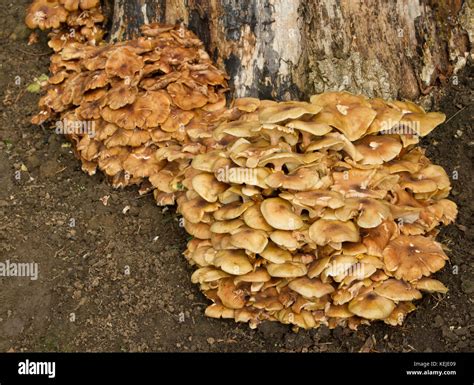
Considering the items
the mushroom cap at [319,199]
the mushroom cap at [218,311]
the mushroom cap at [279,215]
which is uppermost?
the mushroom cap at [319,199]

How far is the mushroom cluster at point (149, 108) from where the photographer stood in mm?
7164

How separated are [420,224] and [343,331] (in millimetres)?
1211

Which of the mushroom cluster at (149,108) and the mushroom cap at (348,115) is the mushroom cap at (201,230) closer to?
the mushroom cluster at (149,108)

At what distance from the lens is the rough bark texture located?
7199 mm

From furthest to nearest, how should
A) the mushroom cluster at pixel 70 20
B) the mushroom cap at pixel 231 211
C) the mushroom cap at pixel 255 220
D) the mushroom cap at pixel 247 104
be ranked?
the mushroom cluster at pixel 70 20 → the mushroom cap at pixel 247 104 → the mushroom cap at pixel 231 211 → the mushroom cap at pixel 255 220

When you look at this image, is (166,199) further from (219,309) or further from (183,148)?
(219,309)

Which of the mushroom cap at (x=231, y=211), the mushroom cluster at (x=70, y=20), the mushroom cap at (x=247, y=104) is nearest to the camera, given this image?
the mushroom cap at (x=231, y=211)

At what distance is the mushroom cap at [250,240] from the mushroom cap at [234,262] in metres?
0.16

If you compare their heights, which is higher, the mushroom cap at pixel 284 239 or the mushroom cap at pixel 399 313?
the mushroom cap at pixel 284 239

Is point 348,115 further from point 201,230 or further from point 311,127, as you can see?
point 201,230

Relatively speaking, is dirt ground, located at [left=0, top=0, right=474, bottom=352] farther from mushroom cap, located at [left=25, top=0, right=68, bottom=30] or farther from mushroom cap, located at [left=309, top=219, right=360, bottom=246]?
mushroom cap, located at [left=25, top=0, right=68, bottom=30]

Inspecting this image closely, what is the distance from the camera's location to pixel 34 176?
794 centimetres

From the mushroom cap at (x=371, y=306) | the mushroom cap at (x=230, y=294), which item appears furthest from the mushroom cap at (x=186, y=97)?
the mushroom cap at (x=371, y=306)

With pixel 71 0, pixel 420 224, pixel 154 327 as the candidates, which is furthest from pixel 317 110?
pixel 71 0
